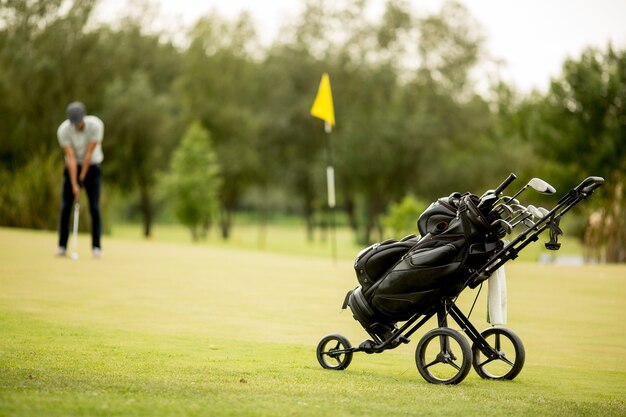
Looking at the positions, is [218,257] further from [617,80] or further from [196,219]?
[617,80]

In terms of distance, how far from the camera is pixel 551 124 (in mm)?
45906

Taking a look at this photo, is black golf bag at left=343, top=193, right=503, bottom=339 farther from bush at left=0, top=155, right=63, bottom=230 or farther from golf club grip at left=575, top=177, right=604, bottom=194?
bush at left=0, top=155, right=63, bottom=230

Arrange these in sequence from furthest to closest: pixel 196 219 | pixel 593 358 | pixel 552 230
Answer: pixel 196 219
pixel 593 358
pixel 552 230

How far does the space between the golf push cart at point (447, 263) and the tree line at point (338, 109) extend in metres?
33.3

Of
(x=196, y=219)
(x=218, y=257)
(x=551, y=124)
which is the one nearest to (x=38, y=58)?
(x=196, y=219)

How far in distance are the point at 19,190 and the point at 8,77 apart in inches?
480

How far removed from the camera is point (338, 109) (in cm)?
5634

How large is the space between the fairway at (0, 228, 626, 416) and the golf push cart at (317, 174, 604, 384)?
30 cm

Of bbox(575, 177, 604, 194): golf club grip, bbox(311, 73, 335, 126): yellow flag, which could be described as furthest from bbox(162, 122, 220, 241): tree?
bbox(575, 177, 604, 194): golf club grip

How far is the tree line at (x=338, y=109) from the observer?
138ft

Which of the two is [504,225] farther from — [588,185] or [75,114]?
[75,114]

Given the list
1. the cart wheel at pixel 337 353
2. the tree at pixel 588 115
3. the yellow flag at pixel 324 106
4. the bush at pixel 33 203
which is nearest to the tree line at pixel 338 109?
the tree at pixel 588 115

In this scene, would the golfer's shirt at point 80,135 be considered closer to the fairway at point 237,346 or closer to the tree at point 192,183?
the fairway at point 237,346

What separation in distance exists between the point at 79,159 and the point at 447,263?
28.8 ft
